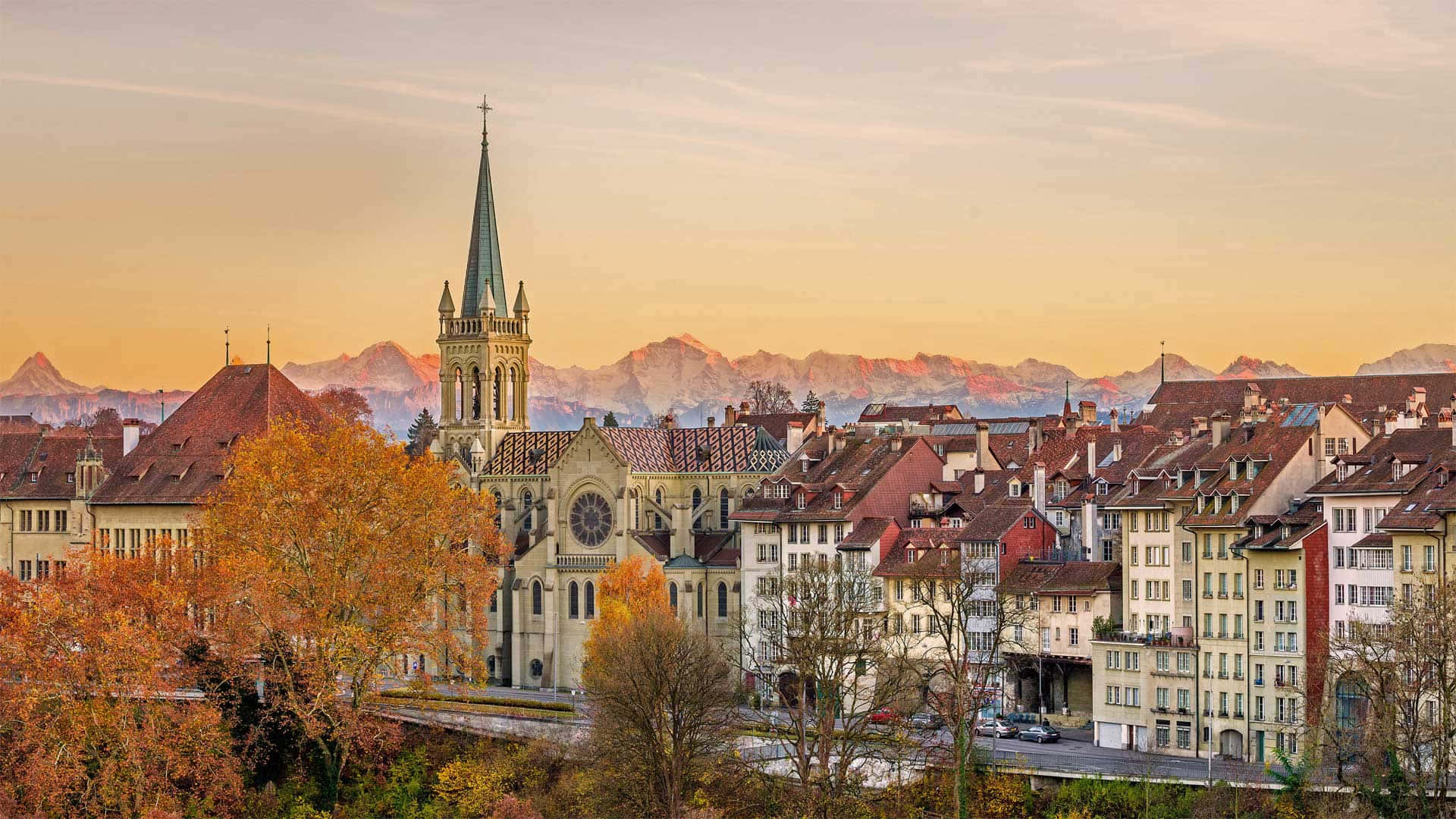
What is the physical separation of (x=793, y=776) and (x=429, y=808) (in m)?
16.0

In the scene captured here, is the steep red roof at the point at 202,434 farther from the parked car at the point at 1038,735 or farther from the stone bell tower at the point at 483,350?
the parked car at the point at 1038,735

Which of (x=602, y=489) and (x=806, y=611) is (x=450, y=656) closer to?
(x=806, y=611)

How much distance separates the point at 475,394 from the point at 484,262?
9.14 m

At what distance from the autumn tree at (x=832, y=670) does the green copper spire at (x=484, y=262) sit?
52.2 metres

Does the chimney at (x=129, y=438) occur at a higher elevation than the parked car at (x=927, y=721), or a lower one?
higher

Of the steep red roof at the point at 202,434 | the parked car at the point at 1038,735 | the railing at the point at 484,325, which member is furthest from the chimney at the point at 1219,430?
the railing at the point at 484,325

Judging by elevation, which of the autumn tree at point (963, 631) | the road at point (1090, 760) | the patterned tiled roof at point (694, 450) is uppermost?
the patterned tiled roof at point (694, 450)

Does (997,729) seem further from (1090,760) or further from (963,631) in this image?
(1090,760)

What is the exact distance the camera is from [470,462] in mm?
165250

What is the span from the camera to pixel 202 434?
504 ft

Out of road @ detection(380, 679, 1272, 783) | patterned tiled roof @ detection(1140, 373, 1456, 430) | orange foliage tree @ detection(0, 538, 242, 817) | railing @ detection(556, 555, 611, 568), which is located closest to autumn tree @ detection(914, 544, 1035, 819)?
road @ detection(380, 679, 1272, 783)

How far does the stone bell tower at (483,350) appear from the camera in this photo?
172 metres

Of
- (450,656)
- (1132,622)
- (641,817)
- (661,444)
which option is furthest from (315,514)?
(661,444)

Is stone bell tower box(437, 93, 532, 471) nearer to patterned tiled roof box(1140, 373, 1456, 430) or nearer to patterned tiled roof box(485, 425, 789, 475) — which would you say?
patterned tiled roof box(485, 425, 789, 475)
